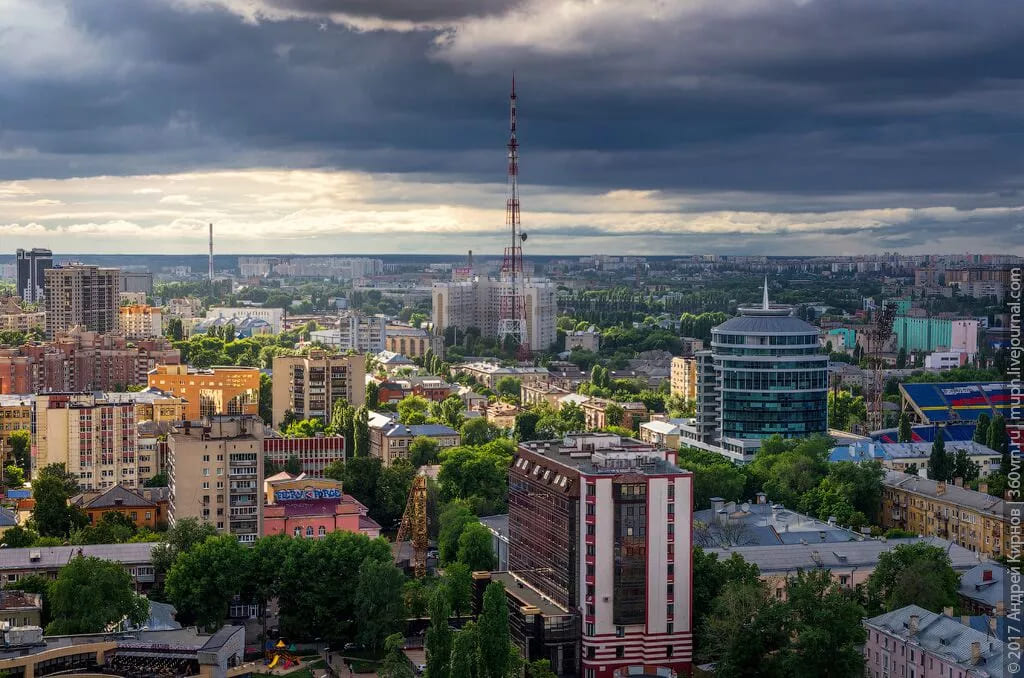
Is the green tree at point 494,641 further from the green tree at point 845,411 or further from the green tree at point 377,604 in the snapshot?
the green tree at point 845,411

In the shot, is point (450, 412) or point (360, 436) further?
point (450, 412)

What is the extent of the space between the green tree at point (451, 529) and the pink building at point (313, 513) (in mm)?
1937

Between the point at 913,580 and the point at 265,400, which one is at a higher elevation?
the point at 265,400

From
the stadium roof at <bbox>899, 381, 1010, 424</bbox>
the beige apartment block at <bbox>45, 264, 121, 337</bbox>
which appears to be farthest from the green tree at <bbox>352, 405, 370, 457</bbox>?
the beige apartment block at <bbox>45, 264, 121, 337</bbox>

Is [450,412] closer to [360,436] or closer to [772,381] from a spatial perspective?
[360,436]

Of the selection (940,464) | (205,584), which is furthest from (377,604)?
(940,464)

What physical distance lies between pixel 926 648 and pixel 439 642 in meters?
9.28

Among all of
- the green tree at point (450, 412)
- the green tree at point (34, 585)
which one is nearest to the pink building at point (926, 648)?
the green tree at point (34, 585)

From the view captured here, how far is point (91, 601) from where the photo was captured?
32.1m

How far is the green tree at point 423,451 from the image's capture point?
5709 centimetres

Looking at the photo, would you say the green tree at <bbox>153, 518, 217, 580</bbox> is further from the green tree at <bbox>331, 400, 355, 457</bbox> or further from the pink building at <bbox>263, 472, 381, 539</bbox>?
the green tree at <bbox>331, 400, 355, 457</bbox>

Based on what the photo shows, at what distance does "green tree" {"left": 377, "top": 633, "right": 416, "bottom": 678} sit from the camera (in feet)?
94.3

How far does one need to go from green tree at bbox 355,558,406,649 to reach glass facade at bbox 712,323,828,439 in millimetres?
27884

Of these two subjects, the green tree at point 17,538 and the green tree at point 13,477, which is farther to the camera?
the green tree at point 13,477
